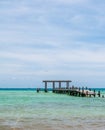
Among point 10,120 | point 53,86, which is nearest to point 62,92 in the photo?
point 53,86

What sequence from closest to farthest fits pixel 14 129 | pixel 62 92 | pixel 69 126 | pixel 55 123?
pixel 14 129 → pixel 69 126 → pixel 55 123 → pixel 62 92

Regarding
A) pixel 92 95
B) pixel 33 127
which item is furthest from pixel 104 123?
pixel 92 95

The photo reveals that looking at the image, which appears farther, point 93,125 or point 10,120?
point 10,120

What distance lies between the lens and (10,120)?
2669 centimetres

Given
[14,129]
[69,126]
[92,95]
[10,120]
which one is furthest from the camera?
[92,95]

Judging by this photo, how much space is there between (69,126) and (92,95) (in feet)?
194

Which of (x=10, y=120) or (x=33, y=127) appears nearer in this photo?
(x=33, y=127)

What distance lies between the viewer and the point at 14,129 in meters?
21.5

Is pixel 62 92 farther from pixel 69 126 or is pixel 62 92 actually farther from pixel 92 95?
pixel 69 126

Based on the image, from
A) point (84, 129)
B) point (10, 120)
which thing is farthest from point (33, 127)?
point (10, 120)

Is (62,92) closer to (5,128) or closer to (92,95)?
(92,95)

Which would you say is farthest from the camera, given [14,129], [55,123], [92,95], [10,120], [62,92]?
[62,92]

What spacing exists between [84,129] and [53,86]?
81.9m

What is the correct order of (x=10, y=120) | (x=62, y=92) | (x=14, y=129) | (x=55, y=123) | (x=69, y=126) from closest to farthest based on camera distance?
(x=14, y=129), (x=69, y=126), (x=55, y=123), (x=10, y=120), (x=62, y=92)
